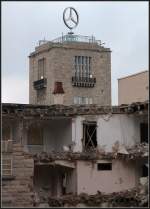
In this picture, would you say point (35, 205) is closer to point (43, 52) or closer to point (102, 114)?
point (102, 114)

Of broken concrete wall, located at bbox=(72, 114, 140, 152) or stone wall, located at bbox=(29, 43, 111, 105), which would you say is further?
stone wall, located at bbox=(29, 43, 111, 105)

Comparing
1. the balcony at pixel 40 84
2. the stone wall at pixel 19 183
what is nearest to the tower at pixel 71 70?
the balcony at pixel 40 84

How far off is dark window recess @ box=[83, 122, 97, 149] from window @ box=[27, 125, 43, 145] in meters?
2.91

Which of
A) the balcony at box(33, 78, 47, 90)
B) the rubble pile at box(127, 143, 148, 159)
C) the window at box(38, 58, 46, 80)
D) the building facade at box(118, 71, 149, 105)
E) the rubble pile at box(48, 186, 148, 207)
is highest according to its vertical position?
the window at box(38, 58, 46, 80)

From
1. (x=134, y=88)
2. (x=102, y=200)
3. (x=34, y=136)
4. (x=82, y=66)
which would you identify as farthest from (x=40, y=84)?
(x=102, y=200)

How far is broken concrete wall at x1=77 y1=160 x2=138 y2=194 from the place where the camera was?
39969 millimetres

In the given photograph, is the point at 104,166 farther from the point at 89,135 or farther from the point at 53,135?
the point at 53,135

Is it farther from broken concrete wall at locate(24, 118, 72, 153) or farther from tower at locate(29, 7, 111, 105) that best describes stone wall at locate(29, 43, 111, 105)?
broken concrete wall at locate(24, 118, 72, 153)

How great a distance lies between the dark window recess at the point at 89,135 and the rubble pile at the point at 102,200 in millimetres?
3495

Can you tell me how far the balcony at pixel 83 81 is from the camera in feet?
262

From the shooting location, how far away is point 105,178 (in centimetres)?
4028

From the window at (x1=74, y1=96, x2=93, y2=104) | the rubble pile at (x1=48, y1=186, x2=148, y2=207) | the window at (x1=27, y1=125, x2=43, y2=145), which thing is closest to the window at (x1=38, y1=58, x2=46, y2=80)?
the window at (x1=74, y1=96, x2=93, y2=104)

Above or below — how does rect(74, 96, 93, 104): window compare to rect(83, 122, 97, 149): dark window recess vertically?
above

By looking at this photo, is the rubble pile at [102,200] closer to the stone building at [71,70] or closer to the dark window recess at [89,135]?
the dark window recess at [89,135]
